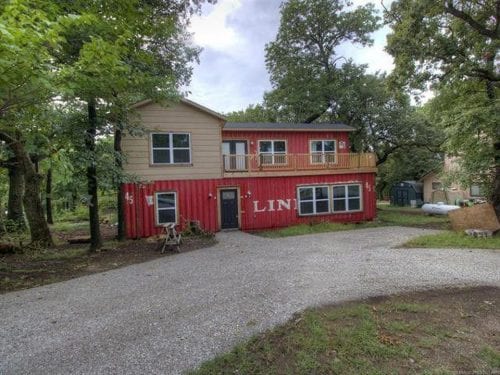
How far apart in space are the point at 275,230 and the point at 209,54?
10.5 meters

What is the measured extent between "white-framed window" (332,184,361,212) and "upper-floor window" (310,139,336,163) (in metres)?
1.62

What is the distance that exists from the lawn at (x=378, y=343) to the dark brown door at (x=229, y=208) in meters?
9.76

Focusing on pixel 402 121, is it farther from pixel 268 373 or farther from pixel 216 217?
pixel 268 373

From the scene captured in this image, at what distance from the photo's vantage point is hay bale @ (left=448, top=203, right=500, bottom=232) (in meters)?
11.0

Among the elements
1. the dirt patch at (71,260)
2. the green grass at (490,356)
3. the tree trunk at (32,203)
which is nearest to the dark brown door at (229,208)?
the dirt patch at (71,260)

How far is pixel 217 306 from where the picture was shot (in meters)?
5.04

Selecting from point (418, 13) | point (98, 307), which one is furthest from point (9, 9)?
point (418, 13)

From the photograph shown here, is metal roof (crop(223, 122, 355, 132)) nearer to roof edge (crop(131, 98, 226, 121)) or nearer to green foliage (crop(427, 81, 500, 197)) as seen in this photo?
roof edge (crop(131, 98, 226, 121))

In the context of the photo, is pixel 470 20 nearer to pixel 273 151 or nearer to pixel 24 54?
pixel 273 151

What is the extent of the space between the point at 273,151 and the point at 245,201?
352 centimetres

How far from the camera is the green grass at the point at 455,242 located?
9312mm

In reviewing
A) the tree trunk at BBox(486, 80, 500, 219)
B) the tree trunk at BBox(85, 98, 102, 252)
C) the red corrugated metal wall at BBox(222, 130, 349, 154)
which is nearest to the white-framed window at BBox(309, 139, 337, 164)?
the red corrugated metal wall at BBox(222, 130, 349, 154)

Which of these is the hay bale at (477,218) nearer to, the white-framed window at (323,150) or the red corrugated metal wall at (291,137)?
the white-framed window at (323,150)

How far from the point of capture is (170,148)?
13.4 meters
